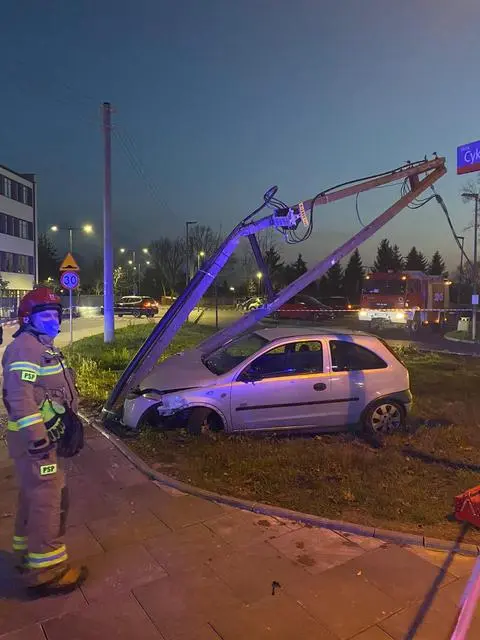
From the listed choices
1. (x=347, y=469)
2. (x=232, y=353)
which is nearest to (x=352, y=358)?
(x=232, y=353)

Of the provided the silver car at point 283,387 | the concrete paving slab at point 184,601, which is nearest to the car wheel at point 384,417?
the silver car at point 283,387

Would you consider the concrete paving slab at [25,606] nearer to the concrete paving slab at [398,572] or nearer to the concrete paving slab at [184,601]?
the concrete paving slab at [184,601]

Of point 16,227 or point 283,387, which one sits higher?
point 16,227

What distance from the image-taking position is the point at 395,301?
23.7 meters

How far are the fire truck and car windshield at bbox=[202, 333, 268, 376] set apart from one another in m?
17.2

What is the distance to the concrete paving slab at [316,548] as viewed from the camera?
3645mm

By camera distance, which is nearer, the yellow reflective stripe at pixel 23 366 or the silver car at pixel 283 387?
the yellow reflective stripe at pixel 23 366

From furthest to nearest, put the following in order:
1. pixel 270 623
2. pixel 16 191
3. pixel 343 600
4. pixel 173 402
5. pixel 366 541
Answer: pixel 16 191 → pixel 173 402 → pixel 366 541 → pixel 343 600 → pixel 270 623

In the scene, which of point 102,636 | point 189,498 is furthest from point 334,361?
point 102,636

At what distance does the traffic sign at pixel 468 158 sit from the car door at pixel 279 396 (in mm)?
2697

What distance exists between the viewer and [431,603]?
3189 mm

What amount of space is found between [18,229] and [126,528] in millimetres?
54554

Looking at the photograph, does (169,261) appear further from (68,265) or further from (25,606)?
(25,606)

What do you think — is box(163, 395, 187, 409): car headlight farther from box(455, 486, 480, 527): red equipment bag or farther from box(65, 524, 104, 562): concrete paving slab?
box(455, 486, 480, 527): red equipment bag
